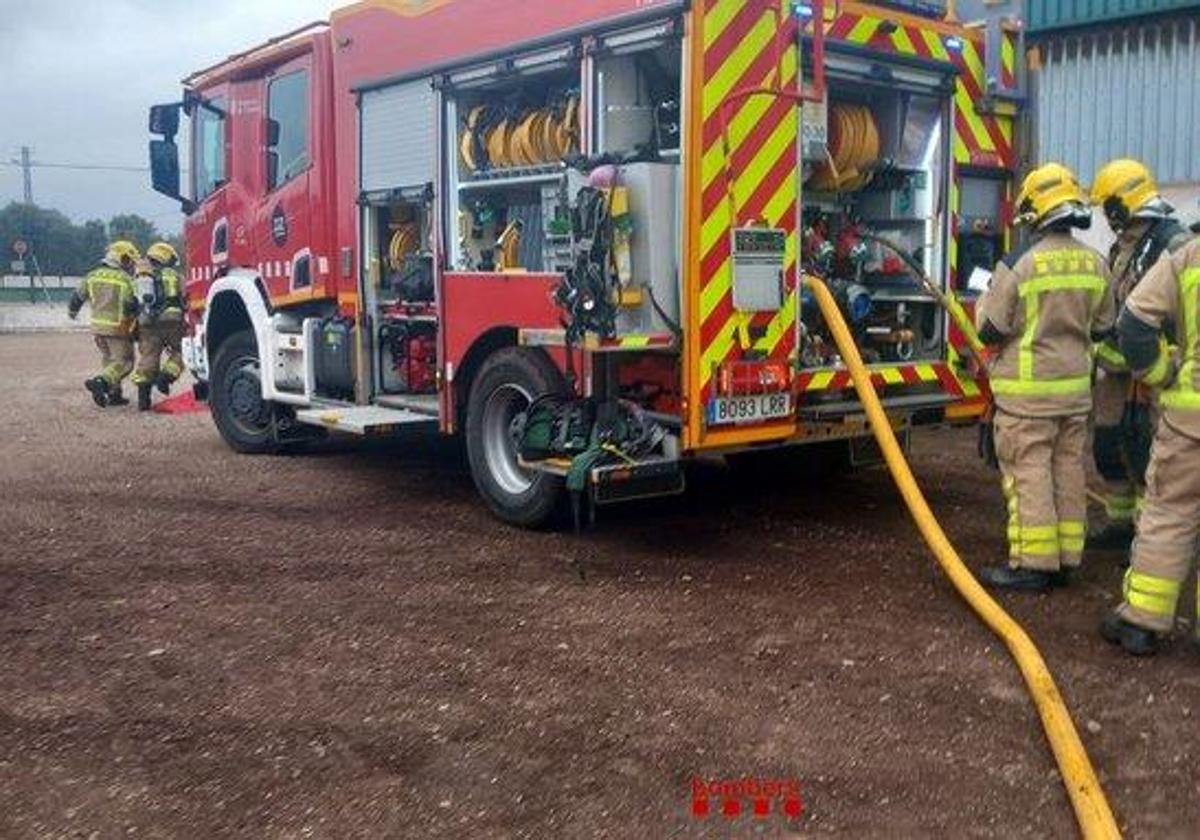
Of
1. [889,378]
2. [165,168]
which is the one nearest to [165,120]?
[165,168]

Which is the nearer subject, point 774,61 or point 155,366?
point 774,61

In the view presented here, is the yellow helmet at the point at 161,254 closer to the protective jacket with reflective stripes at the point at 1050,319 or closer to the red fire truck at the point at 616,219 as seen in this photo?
the red fire truck at the point at 616,219

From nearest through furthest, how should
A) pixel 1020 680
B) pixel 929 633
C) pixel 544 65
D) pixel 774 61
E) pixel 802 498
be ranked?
pixel 1020 680 → pixel 929 633 → pixel 774 61 → pixel 544 65 → pixel 802 498

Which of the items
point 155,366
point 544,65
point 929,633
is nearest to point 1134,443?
point 929,633

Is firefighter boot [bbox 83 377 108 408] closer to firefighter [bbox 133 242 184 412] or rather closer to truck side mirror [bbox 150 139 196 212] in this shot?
firefighter [bbox 133 242 184 412]

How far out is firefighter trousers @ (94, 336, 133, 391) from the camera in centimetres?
1267

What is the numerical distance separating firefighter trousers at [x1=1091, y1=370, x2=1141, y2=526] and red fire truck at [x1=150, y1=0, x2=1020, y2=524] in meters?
0.80

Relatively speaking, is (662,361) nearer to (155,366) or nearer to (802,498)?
(802,498)

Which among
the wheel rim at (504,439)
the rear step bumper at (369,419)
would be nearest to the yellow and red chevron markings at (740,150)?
the wheel rim at (504,439)

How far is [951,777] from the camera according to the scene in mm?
3436

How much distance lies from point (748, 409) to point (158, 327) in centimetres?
880

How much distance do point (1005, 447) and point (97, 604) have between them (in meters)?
3.76

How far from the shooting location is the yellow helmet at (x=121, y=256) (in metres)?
13.1

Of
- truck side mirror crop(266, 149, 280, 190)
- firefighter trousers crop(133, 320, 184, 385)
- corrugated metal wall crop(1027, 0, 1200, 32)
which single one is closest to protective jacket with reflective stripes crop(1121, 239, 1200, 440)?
truck side mirror crop(266, 149, 280, 190)
